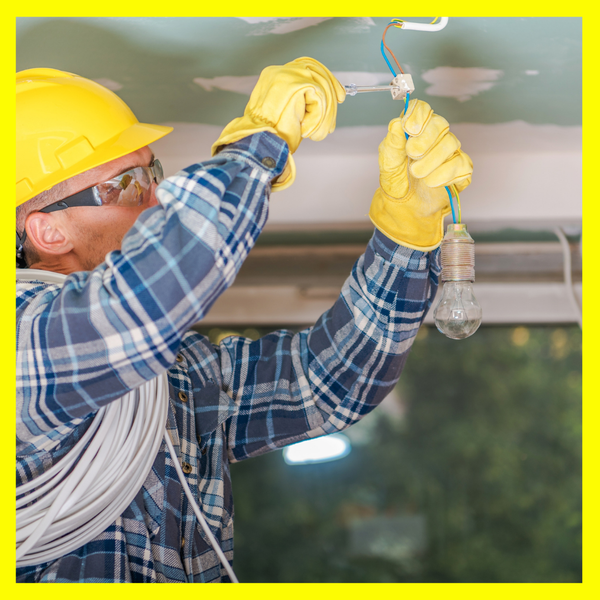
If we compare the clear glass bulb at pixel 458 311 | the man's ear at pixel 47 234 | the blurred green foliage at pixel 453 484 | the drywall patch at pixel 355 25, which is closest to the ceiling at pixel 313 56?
the drywall patch at pixel 355 25

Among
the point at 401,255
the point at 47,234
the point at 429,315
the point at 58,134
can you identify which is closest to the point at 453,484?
the point at 429,315

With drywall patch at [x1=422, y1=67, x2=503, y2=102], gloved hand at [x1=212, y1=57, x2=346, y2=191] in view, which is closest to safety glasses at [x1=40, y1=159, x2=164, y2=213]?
gloved hand at [x1=212, y1=57, x2=346, y2=191]

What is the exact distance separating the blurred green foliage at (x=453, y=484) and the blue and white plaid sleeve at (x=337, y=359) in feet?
10.9

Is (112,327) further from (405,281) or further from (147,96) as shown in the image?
(147,96)

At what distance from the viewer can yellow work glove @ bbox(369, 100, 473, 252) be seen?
45.3 inches

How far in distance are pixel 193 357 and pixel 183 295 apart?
0.64 metres

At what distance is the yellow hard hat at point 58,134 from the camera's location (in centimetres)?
119

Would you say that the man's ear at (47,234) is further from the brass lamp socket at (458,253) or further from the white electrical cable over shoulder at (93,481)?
the brass lamp socket at (458,253)

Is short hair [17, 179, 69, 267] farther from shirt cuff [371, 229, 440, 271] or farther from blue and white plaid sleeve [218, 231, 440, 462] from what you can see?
shirt cuff [371, 229, 440, 271]

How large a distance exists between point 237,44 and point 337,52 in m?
0.27

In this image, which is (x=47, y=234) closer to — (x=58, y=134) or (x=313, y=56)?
(x=58, y=134)

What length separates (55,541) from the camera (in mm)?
1044

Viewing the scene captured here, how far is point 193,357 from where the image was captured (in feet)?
4.73

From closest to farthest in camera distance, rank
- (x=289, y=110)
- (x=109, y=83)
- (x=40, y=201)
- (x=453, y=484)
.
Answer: (x=289, y=110)
(x=40, y=201)
(x=109, y=83)
(x=453, y=484)
